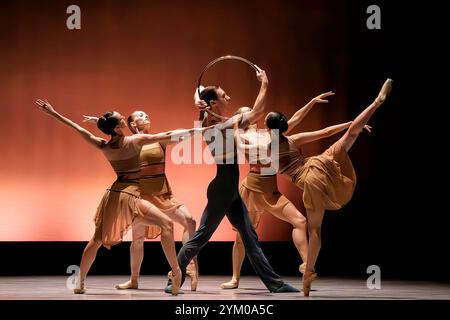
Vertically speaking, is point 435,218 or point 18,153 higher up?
point 18,153

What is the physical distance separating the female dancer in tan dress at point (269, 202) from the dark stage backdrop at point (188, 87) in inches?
75.5

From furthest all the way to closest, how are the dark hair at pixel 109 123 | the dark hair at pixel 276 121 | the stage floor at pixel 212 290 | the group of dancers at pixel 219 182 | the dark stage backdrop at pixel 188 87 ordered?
1. the dark stage backdrop at pixel 188 87
2. the dark hair at pixel 276 121
3. the dark hair at pixel 109 123
4. the group of dancers at pixel 219 182
5. the stage floor at pixel 212 290

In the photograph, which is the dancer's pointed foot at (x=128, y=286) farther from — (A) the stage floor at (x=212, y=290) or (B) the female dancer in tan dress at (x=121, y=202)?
(B) the female dancer in tan dress at (x=121, y=202)

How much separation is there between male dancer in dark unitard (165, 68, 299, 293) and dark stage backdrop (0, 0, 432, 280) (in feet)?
8.32

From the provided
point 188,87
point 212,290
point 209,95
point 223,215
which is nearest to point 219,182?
point 223,215

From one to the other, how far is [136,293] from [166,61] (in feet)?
10.7

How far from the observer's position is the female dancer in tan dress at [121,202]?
560cm

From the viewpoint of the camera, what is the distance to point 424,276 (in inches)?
295

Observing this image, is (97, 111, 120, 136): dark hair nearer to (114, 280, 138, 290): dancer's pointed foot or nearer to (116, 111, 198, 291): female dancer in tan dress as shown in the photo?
(116, 111, 198, 291): female dancer in tan dress

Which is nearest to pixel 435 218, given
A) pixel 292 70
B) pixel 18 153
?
pixel 292 70

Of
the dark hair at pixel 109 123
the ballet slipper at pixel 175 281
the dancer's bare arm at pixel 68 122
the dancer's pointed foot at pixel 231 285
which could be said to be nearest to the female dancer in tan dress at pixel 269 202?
the dancer's pointed foot at pixel 231 285
